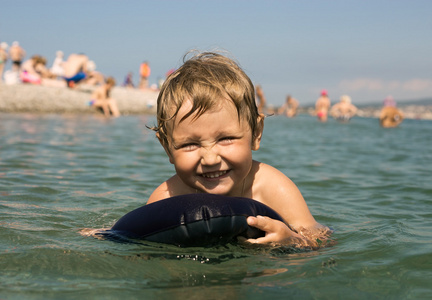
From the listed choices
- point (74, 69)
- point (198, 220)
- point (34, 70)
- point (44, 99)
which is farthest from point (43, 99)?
point (198, 220)

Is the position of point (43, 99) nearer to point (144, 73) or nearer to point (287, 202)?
point (144, 73)

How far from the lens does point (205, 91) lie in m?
2.93

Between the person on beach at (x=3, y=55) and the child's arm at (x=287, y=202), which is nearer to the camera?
the child's arm at (x=287, y=202)

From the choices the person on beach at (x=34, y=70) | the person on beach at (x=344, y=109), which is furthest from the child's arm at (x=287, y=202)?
the person on beach at (x=344, y=109)

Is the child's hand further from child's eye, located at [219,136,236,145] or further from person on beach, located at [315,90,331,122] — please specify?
person on beach, located at [315,90,331,122]

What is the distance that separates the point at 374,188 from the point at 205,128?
140 inches

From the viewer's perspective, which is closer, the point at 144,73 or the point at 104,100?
the point at 104,100

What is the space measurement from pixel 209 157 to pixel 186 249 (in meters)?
0.53

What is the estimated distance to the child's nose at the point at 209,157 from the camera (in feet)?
9.50

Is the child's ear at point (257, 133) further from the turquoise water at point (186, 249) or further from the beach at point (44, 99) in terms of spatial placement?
the beach at point (44, 99)

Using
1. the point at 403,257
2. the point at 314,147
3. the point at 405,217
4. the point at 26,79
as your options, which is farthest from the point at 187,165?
the point at 26,79

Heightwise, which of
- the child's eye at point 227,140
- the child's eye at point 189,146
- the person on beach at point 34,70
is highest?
the person on beach at point 34,70

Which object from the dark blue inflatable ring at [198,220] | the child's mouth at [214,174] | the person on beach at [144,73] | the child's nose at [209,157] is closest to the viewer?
the dark blue inflatable ring at [198,220]

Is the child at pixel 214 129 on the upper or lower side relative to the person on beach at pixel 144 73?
lower
